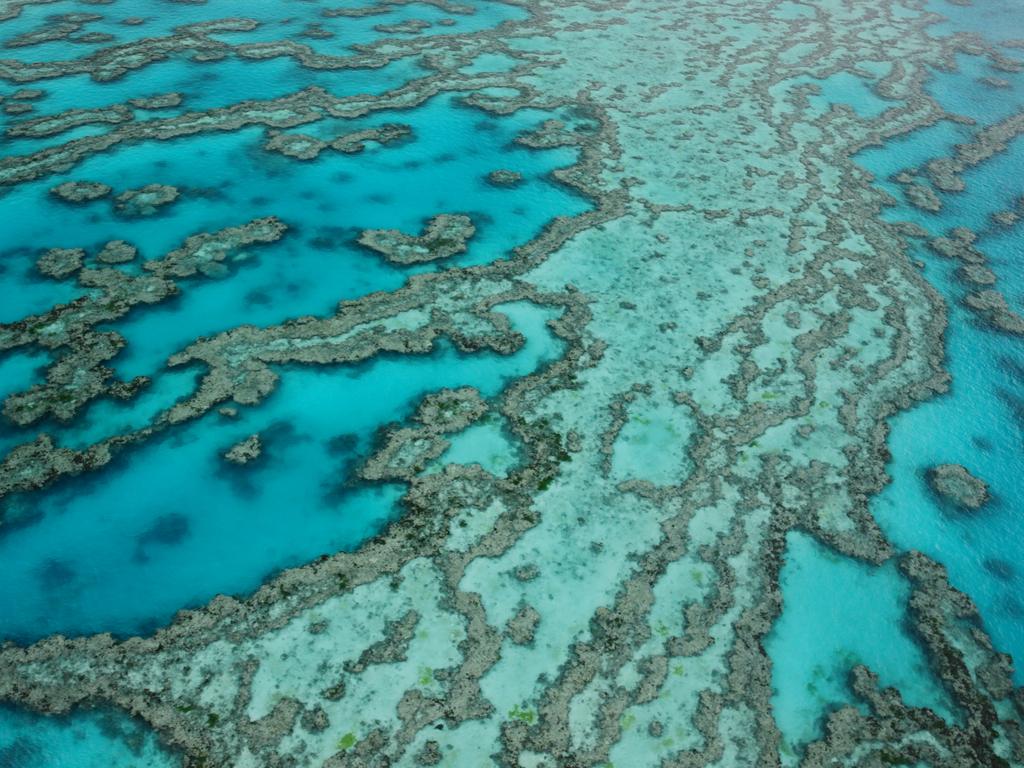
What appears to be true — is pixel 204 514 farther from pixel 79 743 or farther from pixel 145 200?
pixel 145 200

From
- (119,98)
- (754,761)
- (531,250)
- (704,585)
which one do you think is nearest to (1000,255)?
(531,250)

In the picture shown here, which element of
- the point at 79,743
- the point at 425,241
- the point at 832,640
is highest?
the point at 425,241

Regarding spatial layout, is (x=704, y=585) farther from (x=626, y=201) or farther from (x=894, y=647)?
(x=626, y=201)

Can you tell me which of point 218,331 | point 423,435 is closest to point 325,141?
point 218,331

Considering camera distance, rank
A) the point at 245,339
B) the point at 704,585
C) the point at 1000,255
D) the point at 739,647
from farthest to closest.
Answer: the point at 1000,255
the point at 245,339
the point at 704,585
the point at 739,647

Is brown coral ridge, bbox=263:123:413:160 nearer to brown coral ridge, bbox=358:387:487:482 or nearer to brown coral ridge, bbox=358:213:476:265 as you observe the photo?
brown coral ridge, bbox=358:213:476:265

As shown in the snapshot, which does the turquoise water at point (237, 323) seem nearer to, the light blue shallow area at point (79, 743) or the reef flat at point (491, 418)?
the reef flat at point (491, 418)
